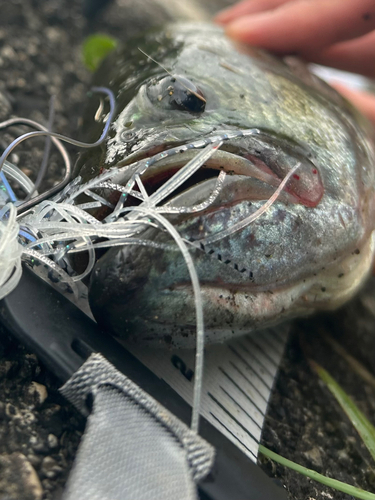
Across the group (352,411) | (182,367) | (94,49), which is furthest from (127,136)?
(94,49)

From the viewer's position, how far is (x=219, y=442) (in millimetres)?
920

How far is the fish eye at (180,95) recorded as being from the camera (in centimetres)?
109

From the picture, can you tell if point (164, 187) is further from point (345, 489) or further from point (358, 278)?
point (345, 489)

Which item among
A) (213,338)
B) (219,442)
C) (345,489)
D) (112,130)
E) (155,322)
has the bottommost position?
(345,489)

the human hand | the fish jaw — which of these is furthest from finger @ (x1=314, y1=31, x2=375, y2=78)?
the fish jaw

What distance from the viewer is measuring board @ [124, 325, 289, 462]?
41.7 inches

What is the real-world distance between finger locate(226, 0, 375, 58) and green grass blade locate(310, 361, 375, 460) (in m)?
1.34

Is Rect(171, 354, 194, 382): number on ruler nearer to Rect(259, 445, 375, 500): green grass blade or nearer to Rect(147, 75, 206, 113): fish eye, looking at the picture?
Rect(259, 445, 375, 500): green grass blade

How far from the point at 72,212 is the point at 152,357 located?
42 centimetres

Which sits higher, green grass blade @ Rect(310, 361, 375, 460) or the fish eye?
the fish eye

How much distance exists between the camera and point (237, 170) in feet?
3.22

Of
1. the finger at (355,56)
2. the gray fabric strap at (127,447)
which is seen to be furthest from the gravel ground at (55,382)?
the finger at (355,56)

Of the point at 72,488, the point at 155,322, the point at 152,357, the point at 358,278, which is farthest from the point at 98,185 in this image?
the point at 358,278

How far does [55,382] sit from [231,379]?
49cm
